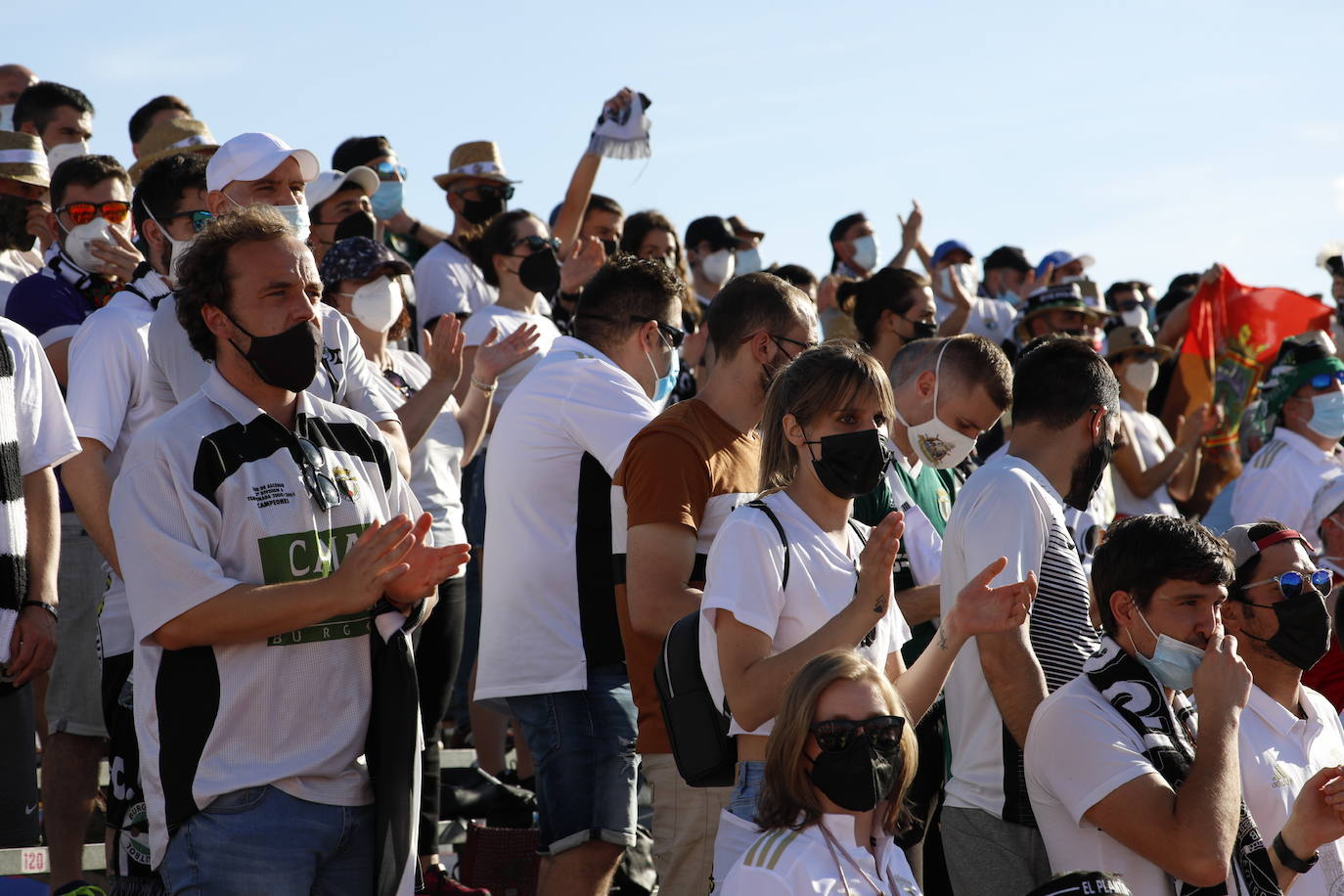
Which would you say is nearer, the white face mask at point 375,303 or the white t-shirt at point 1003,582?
the white t-shirt at point 1003,582

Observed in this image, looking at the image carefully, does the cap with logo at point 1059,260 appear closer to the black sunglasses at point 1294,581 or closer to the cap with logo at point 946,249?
the cap with logo at point 946,249

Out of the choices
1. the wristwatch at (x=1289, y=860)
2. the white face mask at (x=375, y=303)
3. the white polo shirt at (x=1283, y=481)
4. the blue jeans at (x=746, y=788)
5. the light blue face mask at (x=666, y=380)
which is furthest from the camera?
the white polo shirt at (x=1283, y=481)

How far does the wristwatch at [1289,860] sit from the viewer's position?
4.05 meters

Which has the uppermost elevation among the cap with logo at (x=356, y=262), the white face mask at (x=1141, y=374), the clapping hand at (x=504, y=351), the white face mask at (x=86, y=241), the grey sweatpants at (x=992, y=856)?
the white face mask at (x=86, y=241)

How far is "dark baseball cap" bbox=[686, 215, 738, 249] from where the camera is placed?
33.3 ft

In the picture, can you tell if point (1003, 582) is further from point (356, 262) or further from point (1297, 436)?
point (1297, 436)

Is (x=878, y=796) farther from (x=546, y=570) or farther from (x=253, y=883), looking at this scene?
(x=546, y=570)

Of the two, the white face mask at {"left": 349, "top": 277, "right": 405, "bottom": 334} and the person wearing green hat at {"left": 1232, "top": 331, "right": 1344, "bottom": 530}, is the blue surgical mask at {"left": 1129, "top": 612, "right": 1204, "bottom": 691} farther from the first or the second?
the person wearing green hat at {"left": 1232, "top": 331, "right": 1344, "bottom": 530}

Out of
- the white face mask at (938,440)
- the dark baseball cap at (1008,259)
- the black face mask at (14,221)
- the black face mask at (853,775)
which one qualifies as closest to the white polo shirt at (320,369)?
the black face mask at (853,775)

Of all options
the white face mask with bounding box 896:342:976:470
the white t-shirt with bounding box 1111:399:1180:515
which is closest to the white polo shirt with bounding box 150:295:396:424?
the white face mask with bounding box 896:342:976:470

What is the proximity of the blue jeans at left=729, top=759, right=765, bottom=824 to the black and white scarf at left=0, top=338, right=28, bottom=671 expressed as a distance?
207cm

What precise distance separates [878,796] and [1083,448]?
1.80 meters

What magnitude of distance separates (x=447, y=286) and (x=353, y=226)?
0.79 m

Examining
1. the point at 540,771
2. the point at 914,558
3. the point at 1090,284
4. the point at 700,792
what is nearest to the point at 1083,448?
the point at 914,558
